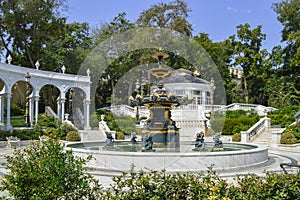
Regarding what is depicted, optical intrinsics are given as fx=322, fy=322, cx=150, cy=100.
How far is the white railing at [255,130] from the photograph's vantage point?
80.7 ft

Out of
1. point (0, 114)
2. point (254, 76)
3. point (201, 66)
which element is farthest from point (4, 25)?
point (201, 66)

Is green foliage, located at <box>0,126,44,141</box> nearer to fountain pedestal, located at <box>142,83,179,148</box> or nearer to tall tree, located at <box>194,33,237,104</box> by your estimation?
fountain pedestal, located at <box>142,83,179,148</box>

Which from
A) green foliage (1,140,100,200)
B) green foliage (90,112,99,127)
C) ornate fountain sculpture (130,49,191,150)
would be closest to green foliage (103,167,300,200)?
green foliage (1,140,100,200)

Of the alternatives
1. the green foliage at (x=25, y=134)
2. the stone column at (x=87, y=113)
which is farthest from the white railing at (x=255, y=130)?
the green foliage at (x=25, y=134)

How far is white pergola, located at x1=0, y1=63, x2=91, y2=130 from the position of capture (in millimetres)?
29391

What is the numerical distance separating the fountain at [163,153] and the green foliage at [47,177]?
64.1 inches

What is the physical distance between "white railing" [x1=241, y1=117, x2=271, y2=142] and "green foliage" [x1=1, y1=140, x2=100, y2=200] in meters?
20.8

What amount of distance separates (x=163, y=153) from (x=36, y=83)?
26.5 metres

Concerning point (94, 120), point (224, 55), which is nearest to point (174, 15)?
point (94, 120)

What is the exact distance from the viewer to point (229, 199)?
195 inches

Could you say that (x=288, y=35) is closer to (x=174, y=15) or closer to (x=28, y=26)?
(x=174, y=15)

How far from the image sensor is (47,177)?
16.8ft

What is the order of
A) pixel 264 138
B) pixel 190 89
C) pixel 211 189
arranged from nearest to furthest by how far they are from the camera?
pixel 211 189 → pixel 190 89 → pixel 264 138

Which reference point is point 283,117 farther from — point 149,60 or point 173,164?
point 173,164
